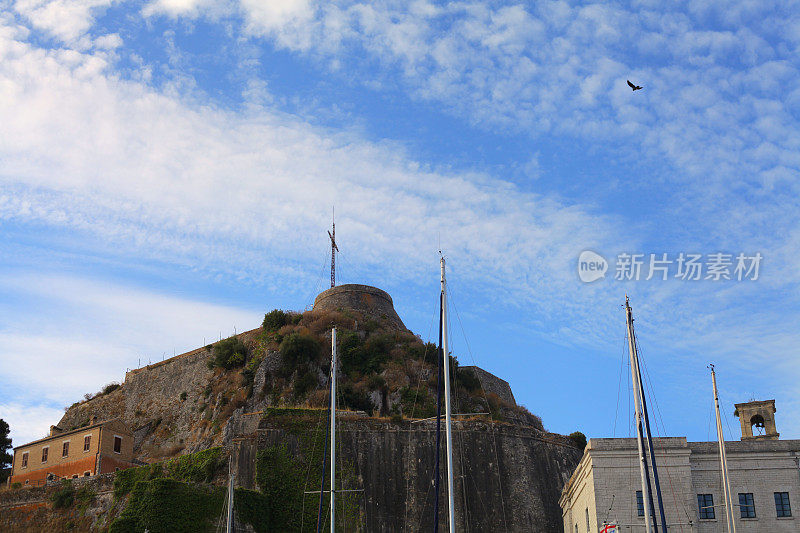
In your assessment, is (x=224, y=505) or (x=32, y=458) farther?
(x=32, y=458)

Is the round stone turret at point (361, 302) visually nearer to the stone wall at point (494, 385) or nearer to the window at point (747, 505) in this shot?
the stone wall at point (494, 385)

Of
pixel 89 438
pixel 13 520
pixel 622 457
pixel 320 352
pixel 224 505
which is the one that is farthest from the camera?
pixel 320 352

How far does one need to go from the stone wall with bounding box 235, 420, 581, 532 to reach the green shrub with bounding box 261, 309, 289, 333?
59.7 ft

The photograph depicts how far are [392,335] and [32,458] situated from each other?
27265 millimetres

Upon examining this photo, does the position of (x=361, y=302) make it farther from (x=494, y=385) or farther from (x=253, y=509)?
(x=253, y=509)

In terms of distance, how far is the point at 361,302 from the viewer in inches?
2975

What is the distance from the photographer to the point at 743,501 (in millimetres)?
38156

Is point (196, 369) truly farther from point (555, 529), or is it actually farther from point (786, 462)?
point (786, 462)

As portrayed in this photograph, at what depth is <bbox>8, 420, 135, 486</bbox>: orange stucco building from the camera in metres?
52.3

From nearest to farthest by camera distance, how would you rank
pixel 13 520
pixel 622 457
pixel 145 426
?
pixel 622 457 < pixel 13 520 < pixel 145 426

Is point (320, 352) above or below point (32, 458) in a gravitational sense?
above

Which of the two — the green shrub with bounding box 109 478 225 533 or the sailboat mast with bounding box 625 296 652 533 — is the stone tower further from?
the green shrub with bounding box 109 478 225 533

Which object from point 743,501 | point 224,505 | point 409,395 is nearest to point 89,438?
point 224,505

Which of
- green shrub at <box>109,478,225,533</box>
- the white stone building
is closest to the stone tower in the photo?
the white stone building
